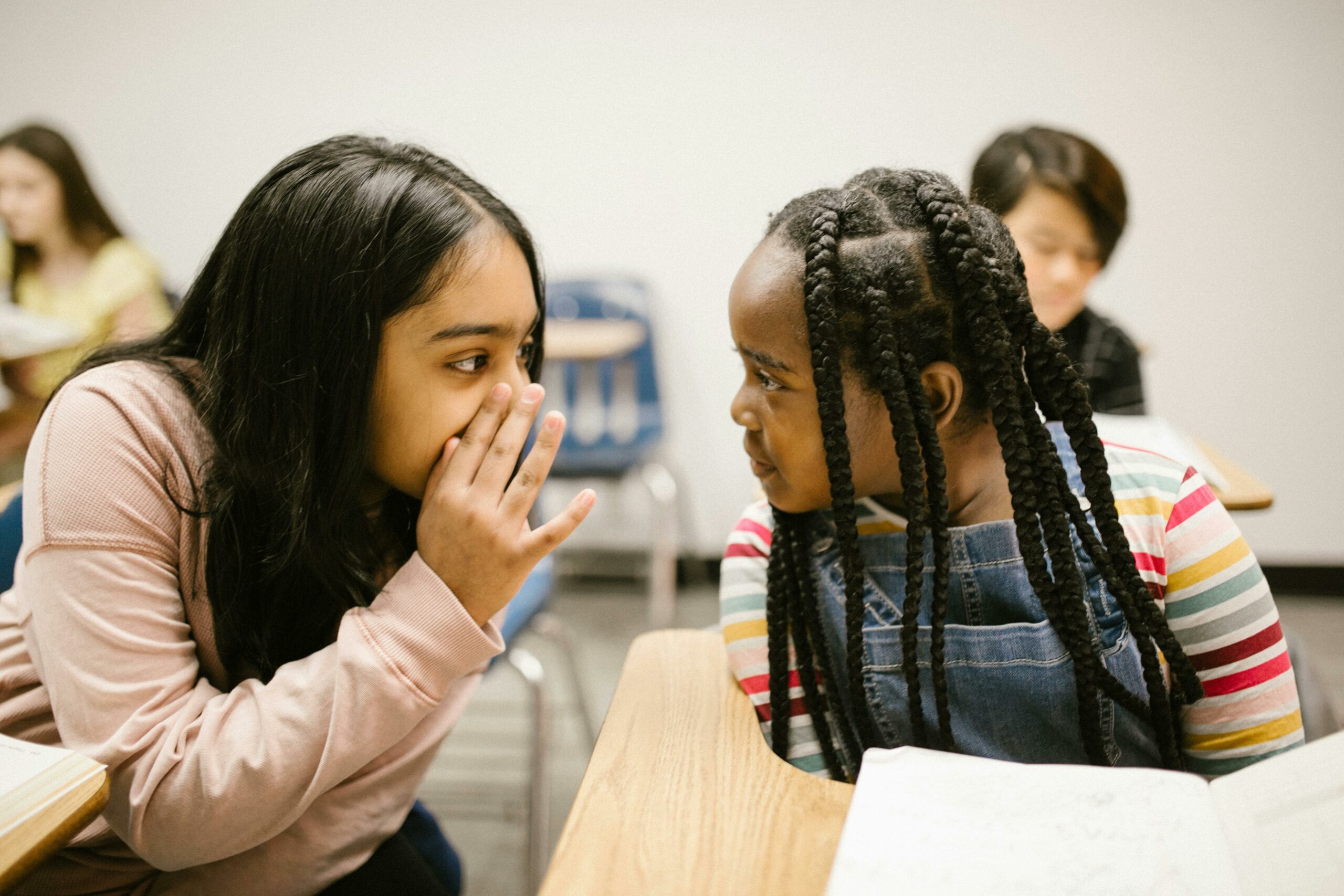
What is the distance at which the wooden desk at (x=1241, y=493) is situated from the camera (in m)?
1.28

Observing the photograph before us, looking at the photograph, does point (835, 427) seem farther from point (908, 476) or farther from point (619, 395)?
point (619, 395)

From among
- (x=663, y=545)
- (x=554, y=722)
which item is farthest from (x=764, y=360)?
(x=663, y=545)

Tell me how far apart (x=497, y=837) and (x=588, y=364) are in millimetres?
1549

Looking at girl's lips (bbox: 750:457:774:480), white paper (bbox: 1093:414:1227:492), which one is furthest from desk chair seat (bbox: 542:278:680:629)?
girl's lips (bbox: 750:457:774:480)

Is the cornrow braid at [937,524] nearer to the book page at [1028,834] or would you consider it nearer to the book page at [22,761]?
the book page at [1028,834]

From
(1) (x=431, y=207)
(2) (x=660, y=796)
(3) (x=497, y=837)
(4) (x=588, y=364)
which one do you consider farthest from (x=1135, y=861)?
(4) (x=588, y=364)

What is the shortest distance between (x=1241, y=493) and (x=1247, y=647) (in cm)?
73

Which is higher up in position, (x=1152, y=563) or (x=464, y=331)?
(x=464, y=331)

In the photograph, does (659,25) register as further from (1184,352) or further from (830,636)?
(830,636)

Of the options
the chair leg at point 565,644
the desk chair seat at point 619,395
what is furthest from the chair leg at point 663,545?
the chair leg at point 565,644

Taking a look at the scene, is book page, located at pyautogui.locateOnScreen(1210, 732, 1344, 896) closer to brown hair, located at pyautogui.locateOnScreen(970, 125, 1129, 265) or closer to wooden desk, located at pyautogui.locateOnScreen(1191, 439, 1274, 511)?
wooden desk, located at pyautogui.locateOnScreen(1191, 439, 1274, 511)

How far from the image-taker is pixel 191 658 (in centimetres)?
81

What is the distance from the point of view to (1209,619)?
2.39 ft

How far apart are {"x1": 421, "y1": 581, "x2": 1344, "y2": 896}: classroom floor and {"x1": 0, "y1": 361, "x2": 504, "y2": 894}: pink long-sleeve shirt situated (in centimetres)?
78
